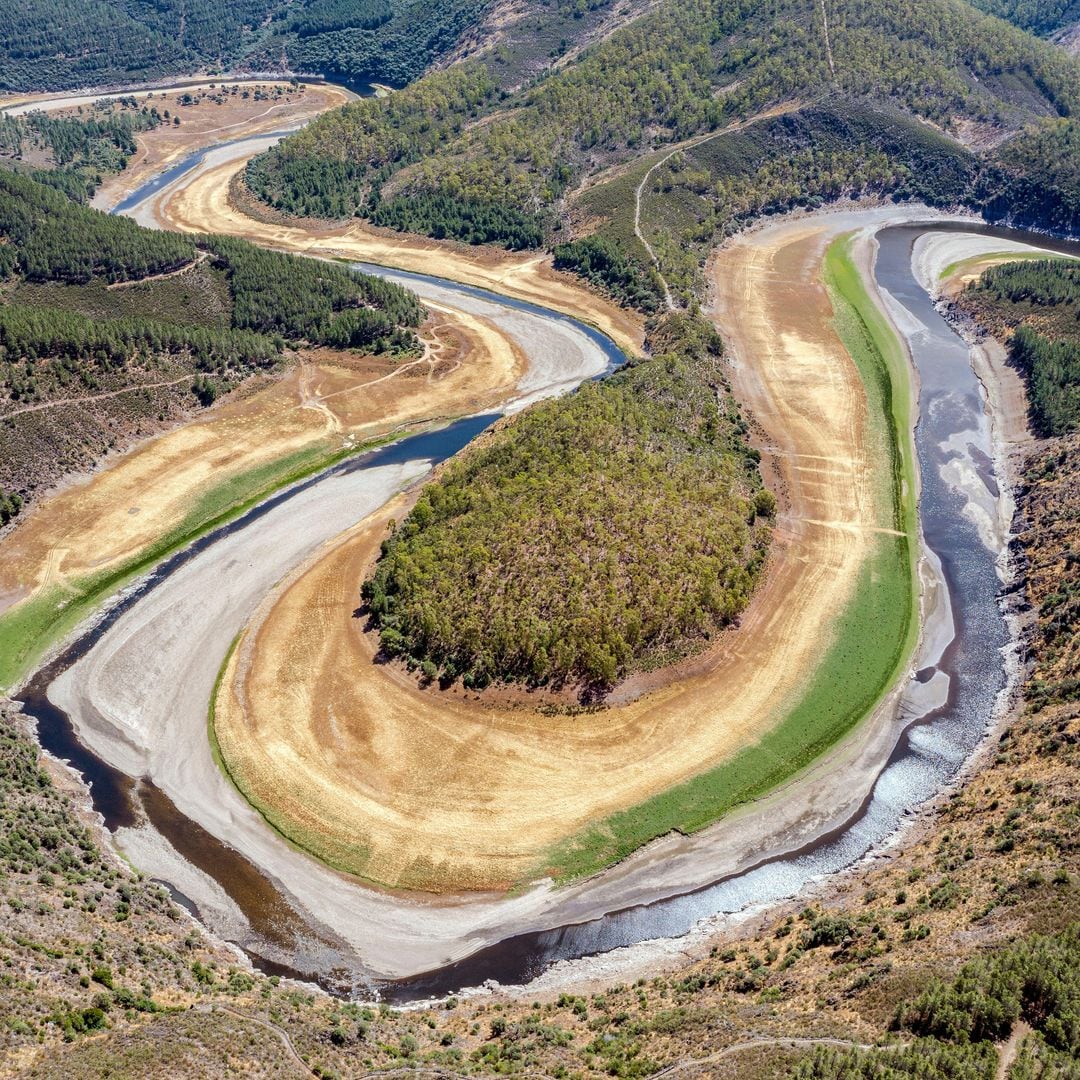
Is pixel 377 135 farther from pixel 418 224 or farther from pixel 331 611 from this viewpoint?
pixel 331 611

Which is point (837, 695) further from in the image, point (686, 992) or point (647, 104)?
point (647, 104)

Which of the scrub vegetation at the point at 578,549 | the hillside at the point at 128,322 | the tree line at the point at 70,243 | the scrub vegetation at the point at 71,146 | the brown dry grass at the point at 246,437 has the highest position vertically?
the scrub vegetation at the point at 71,146

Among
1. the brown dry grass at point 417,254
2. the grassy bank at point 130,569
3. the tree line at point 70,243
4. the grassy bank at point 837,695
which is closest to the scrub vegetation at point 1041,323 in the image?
the grassy bank at point 837,695

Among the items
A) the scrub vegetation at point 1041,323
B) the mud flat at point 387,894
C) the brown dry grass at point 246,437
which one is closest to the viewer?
the mud flat at point 387,894

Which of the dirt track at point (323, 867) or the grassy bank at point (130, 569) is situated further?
the grassy bank at point (130, 569)

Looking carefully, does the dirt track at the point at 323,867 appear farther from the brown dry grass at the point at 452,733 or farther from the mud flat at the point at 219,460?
the mud flat at the point at 219,460

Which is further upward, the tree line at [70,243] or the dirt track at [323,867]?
the tree line at [70,243]

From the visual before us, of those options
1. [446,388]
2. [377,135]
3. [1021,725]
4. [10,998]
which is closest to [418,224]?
[377,135]
